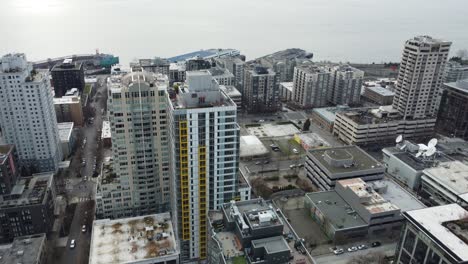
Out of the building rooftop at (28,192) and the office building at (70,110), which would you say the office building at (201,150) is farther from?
the office building at (70,110)

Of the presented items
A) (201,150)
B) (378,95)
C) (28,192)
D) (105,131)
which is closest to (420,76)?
(378,95)

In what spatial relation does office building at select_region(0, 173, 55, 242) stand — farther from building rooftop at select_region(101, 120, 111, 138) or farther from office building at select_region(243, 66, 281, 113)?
office building at select_region(243, 66, 281, 113)

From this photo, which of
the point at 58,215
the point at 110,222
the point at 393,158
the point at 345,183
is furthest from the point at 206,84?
the point at 393,158

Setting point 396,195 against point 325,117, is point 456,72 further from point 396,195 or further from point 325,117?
point 396,195

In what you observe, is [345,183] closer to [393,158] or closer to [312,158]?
[312,158]

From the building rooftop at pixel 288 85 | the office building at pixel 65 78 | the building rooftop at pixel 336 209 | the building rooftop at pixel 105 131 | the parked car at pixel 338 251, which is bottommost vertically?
the parked car at pixel 338 251

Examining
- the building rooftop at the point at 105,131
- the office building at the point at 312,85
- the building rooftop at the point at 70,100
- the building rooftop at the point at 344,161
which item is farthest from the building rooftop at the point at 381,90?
the building rooftop at the point at 70,100
